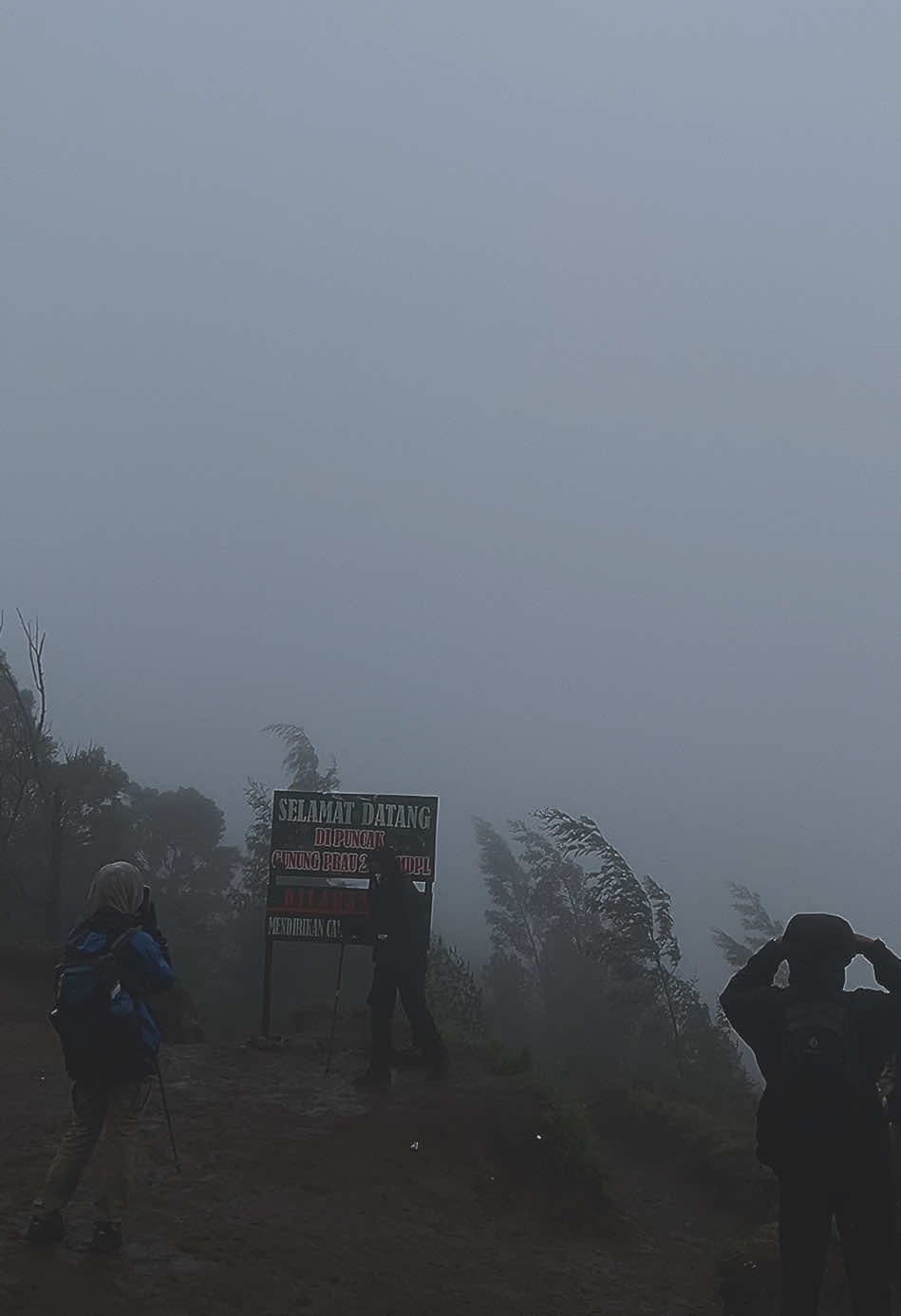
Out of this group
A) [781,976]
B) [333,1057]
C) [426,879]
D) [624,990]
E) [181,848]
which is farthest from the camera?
[781,976]

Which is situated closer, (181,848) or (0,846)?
(0,846)

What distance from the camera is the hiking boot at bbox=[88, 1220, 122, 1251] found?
573 cm

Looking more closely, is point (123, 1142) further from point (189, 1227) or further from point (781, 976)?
point (781, 976)

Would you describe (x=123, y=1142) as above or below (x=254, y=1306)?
above

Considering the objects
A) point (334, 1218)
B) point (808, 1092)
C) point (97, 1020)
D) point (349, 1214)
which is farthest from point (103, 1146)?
point (808, 1092)

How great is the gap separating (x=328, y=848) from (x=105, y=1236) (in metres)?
8.02

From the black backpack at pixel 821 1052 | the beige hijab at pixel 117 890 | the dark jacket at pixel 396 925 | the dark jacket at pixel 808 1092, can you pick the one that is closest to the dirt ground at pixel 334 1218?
the dark jacket at pixel 396 925

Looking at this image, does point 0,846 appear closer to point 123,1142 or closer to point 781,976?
point 123,1142

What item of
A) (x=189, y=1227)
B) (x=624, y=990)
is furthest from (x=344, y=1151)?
(x=624, y=990)

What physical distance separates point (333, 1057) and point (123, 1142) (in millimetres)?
7071

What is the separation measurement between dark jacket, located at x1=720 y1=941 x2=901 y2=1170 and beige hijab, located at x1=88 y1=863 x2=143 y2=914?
3.00 m

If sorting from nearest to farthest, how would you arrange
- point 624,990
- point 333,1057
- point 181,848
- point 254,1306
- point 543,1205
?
point 254,1306 < point 543,1205 < point 333,1057 < point 624,990 < point 181,848

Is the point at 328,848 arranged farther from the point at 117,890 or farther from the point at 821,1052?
the point at 821,1052

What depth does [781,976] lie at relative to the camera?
49750 millimetres
